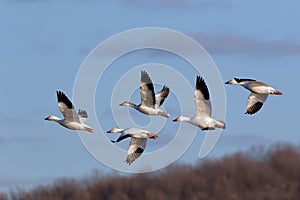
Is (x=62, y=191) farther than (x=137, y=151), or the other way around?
(x=62, y=191)

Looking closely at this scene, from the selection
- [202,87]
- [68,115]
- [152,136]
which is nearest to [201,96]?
[202,87]

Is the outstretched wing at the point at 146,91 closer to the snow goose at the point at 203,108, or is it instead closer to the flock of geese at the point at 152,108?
the flock of geese at the point at 152,108

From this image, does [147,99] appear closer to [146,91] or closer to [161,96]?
[146,91]

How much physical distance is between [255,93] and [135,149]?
114 inches

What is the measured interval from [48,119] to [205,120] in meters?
4.02

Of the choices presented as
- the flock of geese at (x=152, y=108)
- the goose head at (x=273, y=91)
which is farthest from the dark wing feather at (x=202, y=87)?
the goose head at (x=273, y=91)

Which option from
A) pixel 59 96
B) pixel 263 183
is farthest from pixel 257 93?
pixel 263 183

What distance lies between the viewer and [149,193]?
54.2m

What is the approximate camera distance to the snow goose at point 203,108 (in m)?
31.0

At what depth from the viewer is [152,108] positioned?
106 feet

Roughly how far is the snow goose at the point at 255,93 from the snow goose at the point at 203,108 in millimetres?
1042

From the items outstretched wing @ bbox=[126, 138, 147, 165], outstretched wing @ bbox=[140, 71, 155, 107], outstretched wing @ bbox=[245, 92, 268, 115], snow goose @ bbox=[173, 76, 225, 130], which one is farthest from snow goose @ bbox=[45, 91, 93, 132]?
outstretched wing @ bbox=[245, 92, 268, 115]

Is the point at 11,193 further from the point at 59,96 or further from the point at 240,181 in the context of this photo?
the point at 59,96

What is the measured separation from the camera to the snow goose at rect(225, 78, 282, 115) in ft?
104
